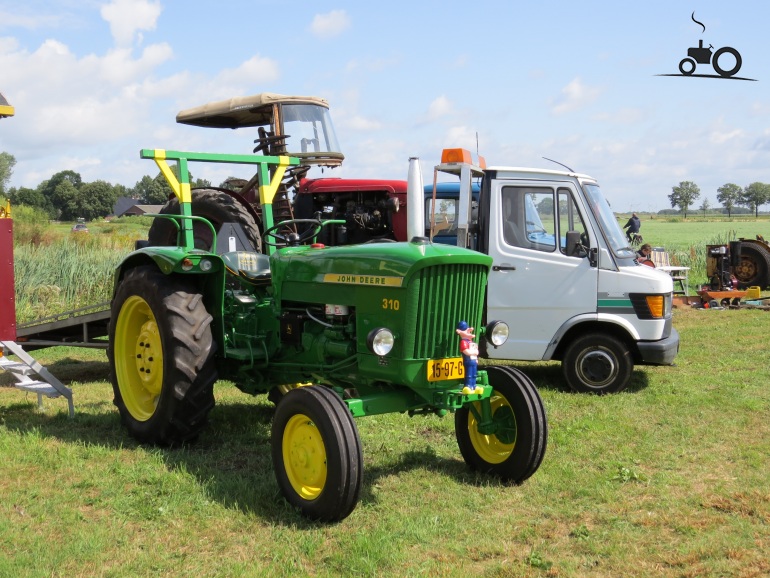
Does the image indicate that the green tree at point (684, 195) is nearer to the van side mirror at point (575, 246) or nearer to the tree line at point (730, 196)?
the tree line at point (730, 196)

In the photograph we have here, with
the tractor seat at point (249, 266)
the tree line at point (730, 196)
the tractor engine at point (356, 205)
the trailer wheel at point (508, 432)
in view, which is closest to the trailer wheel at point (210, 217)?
the tractor seat at point (249, 266)

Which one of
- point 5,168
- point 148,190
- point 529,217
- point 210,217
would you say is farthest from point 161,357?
point 148,190

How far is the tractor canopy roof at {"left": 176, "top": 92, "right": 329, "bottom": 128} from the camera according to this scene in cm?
1027

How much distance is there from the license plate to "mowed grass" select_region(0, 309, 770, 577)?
708 mm

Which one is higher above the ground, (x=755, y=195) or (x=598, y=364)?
(x=755, y=195)

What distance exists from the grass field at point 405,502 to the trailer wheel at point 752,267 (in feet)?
31.3

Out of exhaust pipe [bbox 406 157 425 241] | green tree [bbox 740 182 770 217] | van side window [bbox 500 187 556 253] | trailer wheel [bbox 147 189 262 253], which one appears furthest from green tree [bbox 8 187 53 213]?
green tree [bbox 740 182 770 217]

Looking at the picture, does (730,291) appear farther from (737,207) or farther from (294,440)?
(737,207)

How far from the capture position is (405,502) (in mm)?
4395

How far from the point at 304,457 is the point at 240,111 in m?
7.18

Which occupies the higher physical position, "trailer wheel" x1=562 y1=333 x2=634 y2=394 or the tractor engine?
the tractor engine

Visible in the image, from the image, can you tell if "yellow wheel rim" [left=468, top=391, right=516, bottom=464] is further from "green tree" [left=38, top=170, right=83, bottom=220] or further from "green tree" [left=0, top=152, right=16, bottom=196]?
"green tree" [left=38, top=170, right=83, bottom=220]

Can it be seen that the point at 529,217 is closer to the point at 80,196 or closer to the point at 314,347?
the point at 314,347

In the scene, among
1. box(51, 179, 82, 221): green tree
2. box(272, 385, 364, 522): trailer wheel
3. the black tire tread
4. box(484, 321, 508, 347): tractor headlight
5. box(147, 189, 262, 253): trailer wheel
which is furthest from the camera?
box(51, 179, 82, 221): green tree
